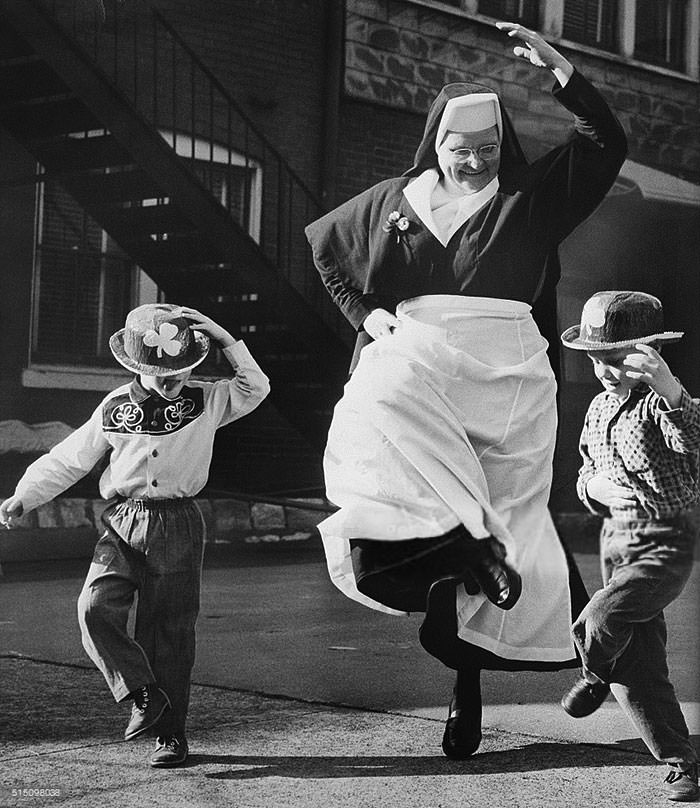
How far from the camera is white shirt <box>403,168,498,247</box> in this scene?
10.7ft

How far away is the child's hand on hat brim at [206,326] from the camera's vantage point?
11.4 feet

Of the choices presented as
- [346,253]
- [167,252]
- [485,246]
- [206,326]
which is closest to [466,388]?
[485,246]

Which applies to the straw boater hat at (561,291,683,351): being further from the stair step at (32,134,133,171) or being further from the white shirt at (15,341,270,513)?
the stair step at (32,134,133,171)

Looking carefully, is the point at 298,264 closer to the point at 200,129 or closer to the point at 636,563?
the point at 200,129

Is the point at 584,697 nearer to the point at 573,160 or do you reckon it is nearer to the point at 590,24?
the point at 573,160

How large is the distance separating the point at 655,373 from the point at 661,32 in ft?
3.07

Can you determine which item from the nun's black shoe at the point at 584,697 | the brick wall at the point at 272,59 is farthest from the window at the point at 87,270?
the nun's black shoe at the point at 584,697

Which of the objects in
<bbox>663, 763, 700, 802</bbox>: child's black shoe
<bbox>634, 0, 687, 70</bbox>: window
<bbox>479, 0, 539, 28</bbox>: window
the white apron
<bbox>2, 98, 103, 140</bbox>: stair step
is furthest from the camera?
<bbox>634, 0, 687, 70</bbox>: window

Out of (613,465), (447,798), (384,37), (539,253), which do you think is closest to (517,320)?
(539,253)

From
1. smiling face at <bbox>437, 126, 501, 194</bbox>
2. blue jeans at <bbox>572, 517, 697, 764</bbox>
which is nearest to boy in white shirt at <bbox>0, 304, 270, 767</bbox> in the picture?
smiling face at <bbox>437, 126, 501, 194</bbox>

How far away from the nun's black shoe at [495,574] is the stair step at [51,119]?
1.23 meters

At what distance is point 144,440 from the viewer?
11.4 feet

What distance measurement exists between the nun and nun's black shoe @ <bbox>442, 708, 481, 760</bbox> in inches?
9.0

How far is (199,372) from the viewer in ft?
11.6
